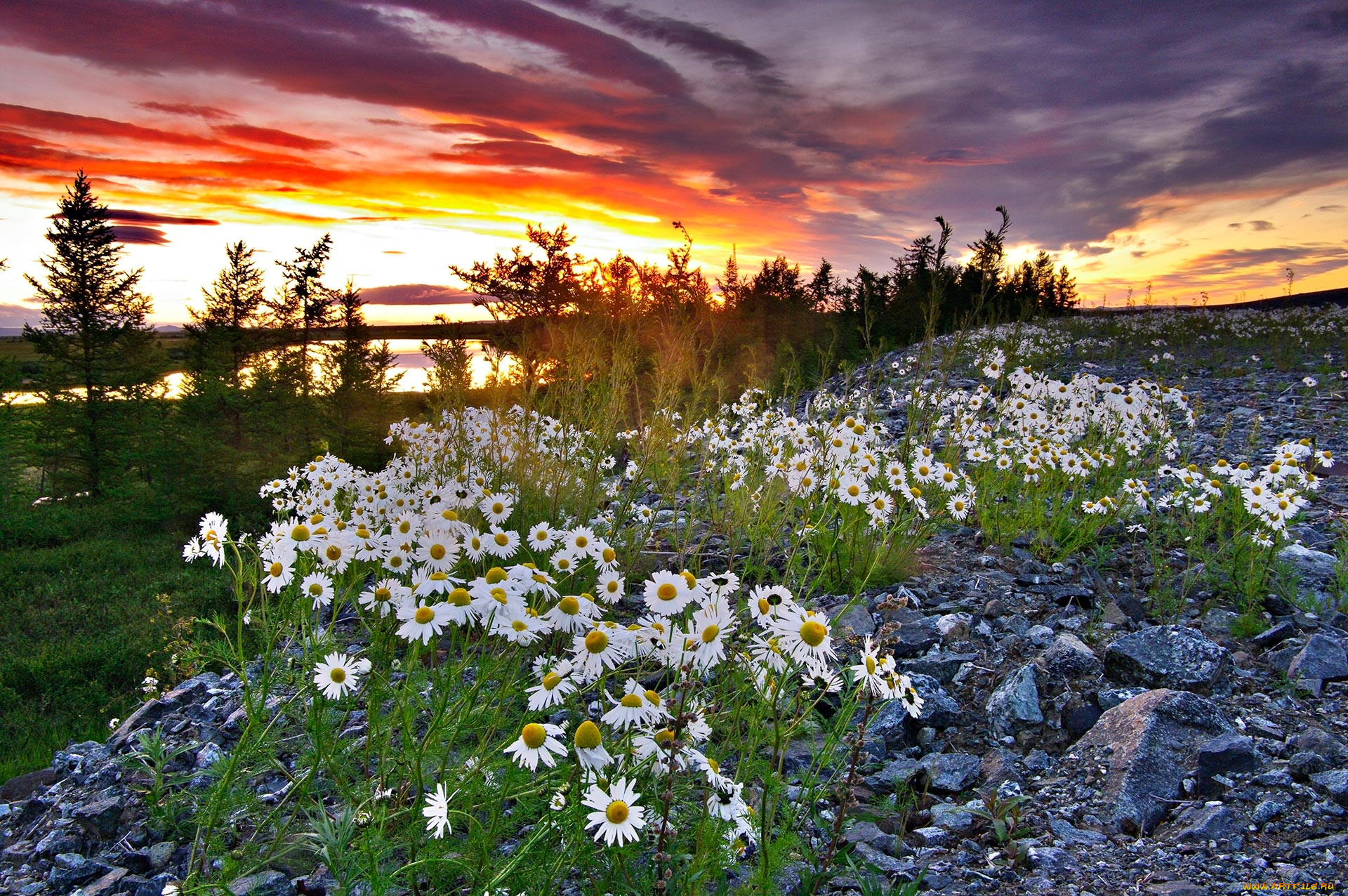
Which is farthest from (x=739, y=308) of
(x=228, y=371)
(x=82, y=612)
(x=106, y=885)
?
(x=106, y=885)

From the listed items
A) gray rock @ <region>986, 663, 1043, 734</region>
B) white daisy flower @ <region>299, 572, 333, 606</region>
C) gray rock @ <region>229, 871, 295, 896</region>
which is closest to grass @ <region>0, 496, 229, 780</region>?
gray rock @ <region>229, 871, 295, 896</region>

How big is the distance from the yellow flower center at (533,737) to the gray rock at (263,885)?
1.72 m

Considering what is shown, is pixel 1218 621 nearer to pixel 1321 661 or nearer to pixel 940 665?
pixel 1321 661

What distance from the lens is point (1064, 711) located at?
12.1ft

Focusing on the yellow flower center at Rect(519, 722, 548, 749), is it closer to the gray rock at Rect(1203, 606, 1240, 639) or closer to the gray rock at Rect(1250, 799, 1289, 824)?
the gray rock at Rect(1250, 799, 1289, 824)

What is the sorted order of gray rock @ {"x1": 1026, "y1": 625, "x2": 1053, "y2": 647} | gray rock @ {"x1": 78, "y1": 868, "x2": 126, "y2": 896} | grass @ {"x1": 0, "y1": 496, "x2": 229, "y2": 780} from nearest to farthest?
gray rock @ {"x1": 78, "y1": 868, "x2": 126, "y2": 896} < gray rock @ {"x1": 1026, "y1": 625, "x2": 1053, "y2": 647} < grass @ {"x1": 0, "y1": 496, "x2": 229, "y2": 780}

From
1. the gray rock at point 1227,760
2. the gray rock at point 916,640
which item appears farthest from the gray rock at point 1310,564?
the gray rock at point 916,640

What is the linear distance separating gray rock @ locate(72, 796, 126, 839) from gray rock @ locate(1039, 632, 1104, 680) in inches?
192

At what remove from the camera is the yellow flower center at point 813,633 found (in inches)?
78.9

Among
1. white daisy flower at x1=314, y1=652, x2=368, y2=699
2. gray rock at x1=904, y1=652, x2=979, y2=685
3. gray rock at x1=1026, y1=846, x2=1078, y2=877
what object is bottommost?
gray rock at x1=1026, y1=846, x2=1078, y2=877

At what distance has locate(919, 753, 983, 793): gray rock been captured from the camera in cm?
325

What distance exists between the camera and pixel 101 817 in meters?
3.32

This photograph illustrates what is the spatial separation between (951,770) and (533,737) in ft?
7.85

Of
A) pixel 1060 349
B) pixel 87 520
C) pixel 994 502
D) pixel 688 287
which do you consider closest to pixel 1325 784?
pixel 994 502
